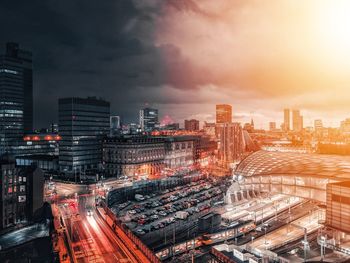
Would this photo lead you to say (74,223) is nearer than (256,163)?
Yes

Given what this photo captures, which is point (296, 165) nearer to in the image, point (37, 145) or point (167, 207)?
point (167, 207)

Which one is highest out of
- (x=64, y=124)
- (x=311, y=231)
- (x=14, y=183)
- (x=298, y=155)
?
(x=64, y=124)

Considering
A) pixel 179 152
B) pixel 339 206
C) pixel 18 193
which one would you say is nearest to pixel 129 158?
pixel 179 152

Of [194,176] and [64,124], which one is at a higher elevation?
A: [64,124]

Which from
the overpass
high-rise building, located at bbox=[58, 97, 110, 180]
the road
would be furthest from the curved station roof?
high-rise building, located at bbox=[58, 97, 110, 180]

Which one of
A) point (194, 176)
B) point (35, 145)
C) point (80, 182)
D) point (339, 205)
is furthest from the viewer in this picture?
point (35, 145)

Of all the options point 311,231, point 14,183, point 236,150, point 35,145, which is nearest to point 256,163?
point 311,231

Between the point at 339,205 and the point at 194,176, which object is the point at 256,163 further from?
the point at 194,176

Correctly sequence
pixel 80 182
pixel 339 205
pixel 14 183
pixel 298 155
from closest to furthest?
pixel 339 205, pixel 14 183, pixel 298 155, pixel 80 182
